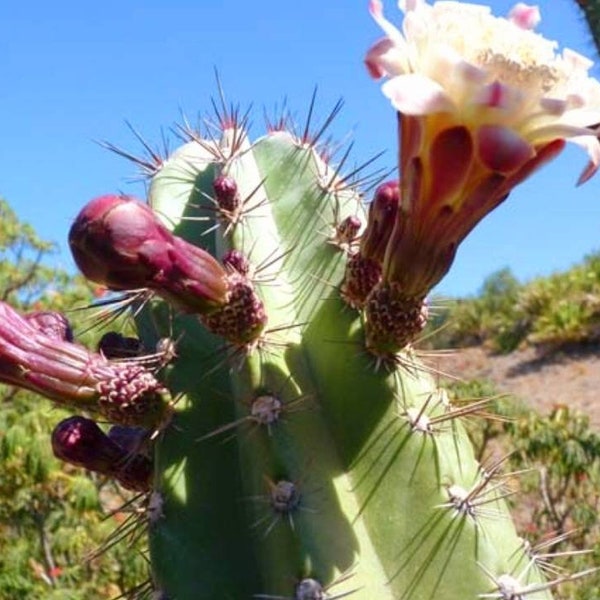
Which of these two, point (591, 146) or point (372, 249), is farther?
point (372, 249)

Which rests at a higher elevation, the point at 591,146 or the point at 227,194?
the point at 227,194

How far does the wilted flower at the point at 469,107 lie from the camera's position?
4.64ft

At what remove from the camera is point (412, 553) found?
5.41 feet

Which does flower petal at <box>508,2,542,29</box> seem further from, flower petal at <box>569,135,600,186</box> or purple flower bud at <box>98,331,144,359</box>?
purple flower bud at <box>98,331,144,359</box>

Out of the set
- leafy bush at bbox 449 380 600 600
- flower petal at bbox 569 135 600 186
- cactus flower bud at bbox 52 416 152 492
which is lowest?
leafy bush at bbox 449 380 600 600

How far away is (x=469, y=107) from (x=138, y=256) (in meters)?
0.46

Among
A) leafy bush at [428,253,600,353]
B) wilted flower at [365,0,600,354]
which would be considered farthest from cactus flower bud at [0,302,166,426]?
leafy bush at [428,253,600,353]

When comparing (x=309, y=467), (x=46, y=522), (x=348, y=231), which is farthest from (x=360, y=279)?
(x=46, y=522)

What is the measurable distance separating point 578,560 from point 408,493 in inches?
182

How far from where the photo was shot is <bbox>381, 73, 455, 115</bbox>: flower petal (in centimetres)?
139

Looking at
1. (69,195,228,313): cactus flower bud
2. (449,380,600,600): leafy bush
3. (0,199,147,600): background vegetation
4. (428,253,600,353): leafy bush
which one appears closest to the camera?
(69,195,228,313): cactus flower bud

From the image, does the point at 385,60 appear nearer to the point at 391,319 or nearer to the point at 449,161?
the point at 449,161

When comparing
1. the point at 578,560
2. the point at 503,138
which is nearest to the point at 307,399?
the point at 503,138

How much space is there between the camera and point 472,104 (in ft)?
4.65
